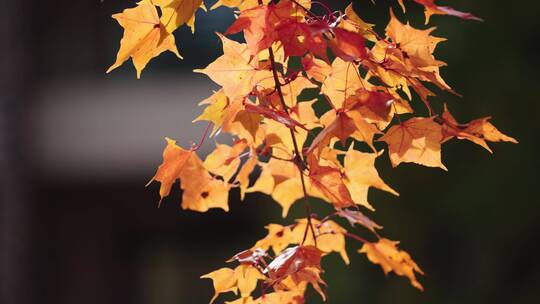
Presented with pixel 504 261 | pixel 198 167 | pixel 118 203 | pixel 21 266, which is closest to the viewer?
pixel 198 167

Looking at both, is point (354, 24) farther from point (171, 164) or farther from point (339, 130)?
point (171, 164)

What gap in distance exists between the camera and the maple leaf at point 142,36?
781 mm

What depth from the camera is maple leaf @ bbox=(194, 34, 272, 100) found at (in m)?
0.81

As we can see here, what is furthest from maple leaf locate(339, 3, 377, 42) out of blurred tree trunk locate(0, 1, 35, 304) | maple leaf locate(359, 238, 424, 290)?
blurred tree trunk locate(0, 1, 35, 304)

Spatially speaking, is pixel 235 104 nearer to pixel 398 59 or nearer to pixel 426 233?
pixel 398 59

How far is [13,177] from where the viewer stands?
3.67 meters

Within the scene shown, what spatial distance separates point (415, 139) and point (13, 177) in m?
3.14

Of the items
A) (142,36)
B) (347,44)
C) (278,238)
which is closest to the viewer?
(347,44)

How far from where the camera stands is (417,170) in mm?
2340

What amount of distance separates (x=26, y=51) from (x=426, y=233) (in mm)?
2276

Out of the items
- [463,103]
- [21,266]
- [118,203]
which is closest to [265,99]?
[463,103]

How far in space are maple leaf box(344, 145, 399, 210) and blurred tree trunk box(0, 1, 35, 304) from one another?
9.53 feet

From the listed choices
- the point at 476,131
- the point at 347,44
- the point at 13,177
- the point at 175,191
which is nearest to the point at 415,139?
the point at 476,131

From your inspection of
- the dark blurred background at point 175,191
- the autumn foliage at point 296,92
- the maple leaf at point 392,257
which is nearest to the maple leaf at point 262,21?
the autumn foliage at point 296,92
